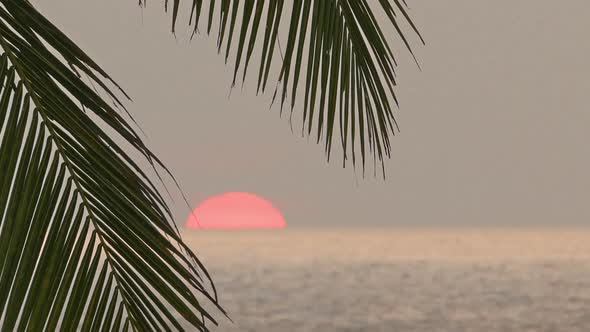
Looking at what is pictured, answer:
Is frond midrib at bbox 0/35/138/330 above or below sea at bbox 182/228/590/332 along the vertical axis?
below

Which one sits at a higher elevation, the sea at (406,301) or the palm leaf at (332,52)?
the sea at (406,301)

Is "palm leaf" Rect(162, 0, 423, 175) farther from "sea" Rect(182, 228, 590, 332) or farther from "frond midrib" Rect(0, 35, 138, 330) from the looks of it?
"sea" Rect(182, 228, 590, 332)

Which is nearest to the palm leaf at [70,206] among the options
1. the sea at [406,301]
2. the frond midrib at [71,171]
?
the frond midrib at [71,171]

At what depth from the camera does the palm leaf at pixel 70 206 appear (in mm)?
1248

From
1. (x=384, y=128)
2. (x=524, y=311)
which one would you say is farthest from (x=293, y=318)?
(x=384, y=128)

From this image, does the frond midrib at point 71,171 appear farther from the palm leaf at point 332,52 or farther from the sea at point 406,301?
the sea at point 406,301

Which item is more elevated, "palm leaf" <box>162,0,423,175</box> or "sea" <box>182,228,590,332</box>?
"sea" <box>182,228,590,332</box>

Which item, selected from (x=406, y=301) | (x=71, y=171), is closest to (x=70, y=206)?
(x=71, y=171)

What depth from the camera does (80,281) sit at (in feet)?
4.13

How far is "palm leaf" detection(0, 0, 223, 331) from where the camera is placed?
4.09ft

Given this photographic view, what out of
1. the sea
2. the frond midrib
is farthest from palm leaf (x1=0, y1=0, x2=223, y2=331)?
the sea

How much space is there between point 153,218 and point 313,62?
1.39 feet

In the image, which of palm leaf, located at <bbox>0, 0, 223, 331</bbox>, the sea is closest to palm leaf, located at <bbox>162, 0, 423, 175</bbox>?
palm leaf, located at <bbox>0, 0, 223, 331</bbox>

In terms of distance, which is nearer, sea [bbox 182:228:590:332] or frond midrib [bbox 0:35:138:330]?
frond midrib [bbox 0:35:138:330]
